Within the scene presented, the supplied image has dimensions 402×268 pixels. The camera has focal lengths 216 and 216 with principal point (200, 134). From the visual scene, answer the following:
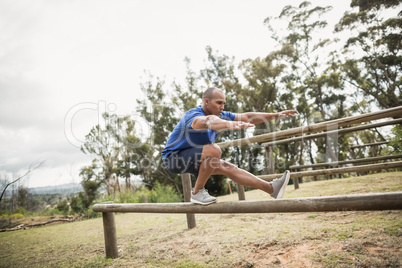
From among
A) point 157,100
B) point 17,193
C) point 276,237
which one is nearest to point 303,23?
point 157,100

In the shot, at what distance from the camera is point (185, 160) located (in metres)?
2.45

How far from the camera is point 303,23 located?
77.7ft

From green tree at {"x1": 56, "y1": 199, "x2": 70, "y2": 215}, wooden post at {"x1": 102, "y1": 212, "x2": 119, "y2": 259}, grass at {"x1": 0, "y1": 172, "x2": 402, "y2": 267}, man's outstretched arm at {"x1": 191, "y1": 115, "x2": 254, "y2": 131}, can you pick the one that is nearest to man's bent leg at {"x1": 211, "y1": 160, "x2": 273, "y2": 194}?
man's outstretched arm at {"x1": 191, "y1": 115, "x2": 254, "y2": 131}

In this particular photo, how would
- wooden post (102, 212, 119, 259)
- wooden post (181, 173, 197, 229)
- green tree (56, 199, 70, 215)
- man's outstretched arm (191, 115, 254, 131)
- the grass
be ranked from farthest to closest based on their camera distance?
green tree (56, 199, 70, 215)
wooden post (181, 173, 197, 229)
wooden post (102, 212, 119, 259)
the grass
man's outstretched arm (191, 115, 254, 131)

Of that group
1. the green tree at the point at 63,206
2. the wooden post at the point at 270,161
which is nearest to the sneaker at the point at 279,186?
the wooden post at the point at 270,161

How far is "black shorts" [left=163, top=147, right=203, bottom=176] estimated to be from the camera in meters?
2.38

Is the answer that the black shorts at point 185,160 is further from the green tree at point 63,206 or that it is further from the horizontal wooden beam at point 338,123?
the green tree at point 63,206

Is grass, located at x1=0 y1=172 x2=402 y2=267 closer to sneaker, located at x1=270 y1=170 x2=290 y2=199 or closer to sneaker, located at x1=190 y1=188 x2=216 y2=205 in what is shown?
sneaker, located at x1=270 y1=170 x2=290 y2=199

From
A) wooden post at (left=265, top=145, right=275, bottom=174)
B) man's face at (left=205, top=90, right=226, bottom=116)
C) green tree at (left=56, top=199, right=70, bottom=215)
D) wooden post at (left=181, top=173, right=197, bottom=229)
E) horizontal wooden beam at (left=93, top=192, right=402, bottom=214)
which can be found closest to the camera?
horizontal wooden beam at (left=93, top=192, right=402, bottom=214)

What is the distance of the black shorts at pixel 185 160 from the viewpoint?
238 cm

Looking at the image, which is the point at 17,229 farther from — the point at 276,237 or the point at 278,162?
the point at 278,162

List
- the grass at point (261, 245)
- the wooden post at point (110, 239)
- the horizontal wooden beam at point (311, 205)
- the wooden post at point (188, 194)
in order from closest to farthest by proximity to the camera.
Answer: the horizontal wooden beam at point (311, 205) → the grass at point (261, 245) → the wooden post at point (110, 239) → the wooden post at point (188, 194)

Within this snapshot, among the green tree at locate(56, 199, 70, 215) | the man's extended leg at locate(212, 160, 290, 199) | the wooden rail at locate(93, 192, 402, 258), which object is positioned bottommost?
the green tree at locate(56, 199, 70, 215)

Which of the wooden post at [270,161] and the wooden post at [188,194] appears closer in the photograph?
the wooden post at [188,194]
